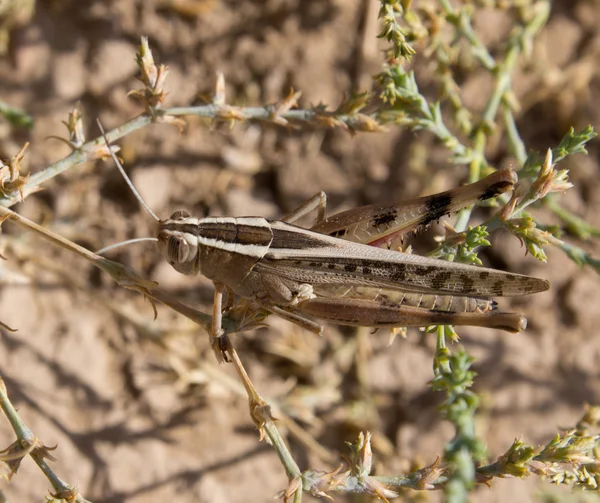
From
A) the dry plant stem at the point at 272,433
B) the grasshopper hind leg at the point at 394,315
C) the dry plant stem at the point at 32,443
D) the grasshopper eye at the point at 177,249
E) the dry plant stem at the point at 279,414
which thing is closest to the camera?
the dry plant stem at the point at 32,443

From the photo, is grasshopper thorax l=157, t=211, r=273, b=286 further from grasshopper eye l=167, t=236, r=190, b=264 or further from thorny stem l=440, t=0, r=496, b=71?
thorny stem l=440, t=0, r=496, b=71

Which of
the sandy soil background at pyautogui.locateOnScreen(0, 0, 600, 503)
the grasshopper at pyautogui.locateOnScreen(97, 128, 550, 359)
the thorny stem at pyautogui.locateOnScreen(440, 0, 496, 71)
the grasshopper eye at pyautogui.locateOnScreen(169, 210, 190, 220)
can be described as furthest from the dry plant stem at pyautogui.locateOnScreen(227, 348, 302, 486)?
the thorny stem at pyautogui.locateOnScreen(440, 0, 496, 71)

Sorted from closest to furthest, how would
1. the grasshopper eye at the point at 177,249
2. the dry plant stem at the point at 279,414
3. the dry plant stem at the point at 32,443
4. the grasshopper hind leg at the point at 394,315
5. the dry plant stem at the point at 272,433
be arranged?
the dry plant stem at the point at 32,443 < the dry plant stem at the point at 272,433 < the grasshopper hind leg at the point at 394,315 < the grasshopper eye at the point at 177,249 < the dry plant stem at the point at 279,414

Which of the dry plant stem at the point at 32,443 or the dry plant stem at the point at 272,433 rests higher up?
the dry plant stem at the point at 272,433

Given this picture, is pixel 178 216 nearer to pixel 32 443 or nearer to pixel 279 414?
pixel 32 443

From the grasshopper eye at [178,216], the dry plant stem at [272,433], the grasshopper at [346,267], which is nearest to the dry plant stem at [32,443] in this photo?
the dry plant stem at [272,433]

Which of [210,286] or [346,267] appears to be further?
[210,286]

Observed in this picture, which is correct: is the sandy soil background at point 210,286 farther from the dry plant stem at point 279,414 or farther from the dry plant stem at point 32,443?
the dry plant stem at point 32,443

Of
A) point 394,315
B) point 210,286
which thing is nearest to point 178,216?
point 394,315
